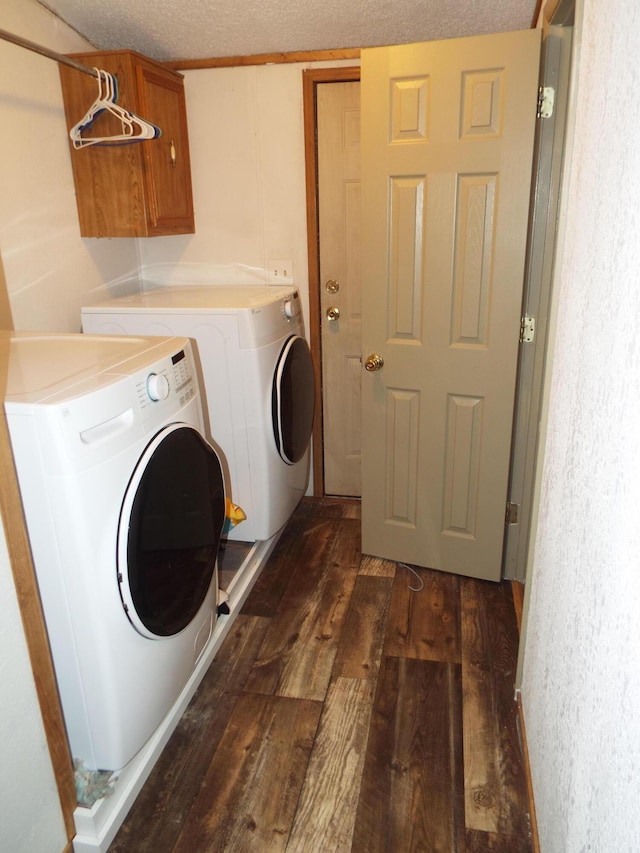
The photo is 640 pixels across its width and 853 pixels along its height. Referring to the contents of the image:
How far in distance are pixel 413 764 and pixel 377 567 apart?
3.24ft

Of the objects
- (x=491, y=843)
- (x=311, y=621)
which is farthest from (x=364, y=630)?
(x=491, y=843)

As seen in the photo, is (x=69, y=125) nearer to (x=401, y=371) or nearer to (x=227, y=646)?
(x=401, y=371)

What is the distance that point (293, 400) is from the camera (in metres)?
2.55

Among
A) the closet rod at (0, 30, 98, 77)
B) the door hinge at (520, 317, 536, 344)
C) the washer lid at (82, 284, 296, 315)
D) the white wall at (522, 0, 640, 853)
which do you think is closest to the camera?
the white wall at (522, 0, 640, 853)

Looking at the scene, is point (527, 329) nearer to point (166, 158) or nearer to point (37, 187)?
point (166, 158)

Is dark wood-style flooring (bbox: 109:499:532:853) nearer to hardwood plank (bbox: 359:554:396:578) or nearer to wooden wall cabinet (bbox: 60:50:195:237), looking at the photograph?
hardwood plank (bbox: 359:554:396:578)

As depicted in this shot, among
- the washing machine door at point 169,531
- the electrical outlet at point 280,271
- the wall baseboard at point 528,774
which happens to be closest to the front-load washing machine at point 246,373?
the electrical outlet at point 280,271

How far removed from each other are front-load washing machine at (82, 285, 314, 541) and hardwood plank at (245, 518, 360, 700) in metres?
0.24

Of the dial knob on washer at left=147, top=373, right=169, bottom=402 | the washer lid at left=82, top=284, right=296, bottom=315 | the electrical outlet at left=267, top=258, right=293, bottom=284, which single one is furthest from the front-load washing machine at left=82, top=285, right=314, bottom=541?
the dial knob on washer at left=147, top=373, right=169, bottom=402

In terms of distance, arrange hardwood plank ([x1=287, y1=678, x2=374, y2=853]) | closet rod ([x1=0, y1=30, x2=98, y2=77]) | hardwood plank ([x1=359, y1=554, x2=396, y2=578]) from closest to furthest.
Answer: hardwood plank ([x1=287, y1=678, x2=374, y2=853]) → closet rod ([x1=0, y1=30, x2=98, y2=77]) → hardwood plank ([x1=359, y1=554, x2=396, y2=578])

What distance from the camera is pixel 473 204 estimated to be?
2.10 m

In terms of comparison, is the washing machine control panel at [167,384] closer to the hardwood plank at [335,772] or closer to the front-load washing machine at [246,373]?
the front-load washing machine at [246,373]

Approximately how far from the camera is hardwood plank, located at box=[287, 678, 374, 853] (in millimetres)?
1464

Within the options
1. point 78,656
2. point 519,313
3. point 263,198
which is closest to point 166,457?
point 78,656
